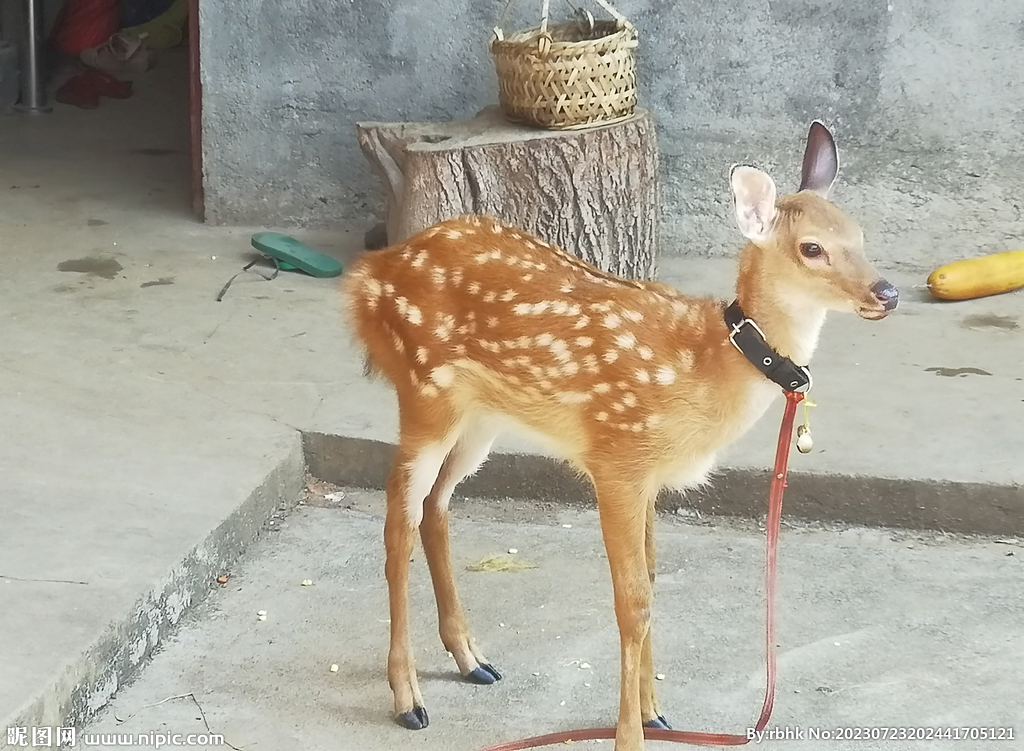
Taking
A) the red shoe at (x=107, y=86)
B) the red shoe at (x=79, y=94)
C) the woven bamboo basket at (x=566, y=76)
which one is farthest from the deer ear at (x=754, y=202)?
the red shoe at (x=107, y=86)

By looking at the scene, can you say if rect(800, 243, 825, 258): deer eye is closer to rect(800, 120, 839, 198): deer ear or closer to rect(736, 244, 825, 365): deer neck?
rect(736, 244, 825, 365): deer neck

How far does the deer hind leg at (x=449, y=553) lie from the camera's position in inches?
128

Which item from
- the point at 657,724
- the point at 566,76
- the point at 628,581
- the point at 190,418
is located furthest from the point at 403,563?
the point at 566,76

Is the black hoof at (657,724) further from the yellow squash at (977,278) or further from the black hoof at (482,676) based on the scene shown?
the yellow squash at (977,278)

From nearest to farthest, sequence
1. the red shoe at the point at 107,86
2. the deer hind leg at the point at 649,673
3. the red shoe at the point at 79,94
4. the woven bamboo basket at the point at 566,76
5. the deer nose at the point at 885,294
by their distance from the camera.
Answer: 1. the deer nose at the point at 885,294
2. the deer hind leg at the point at 649,673
3. the woven bamboo basket at the point at 566,76
4. the red shoe at the point at 79,94
5. the red shoe at the point at 107,86

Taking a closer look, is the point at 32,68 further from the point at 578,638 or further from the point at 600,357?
the point at 600,357

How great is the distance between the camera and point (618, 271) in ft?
18.4

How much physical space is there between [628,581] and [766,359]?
0.55 m

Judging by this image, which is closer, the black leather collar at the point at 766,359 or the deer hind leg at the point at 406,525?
the black leather collar at the point at 766,359

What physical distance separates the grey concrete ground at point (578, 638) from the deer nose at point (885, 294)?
44.4 inches

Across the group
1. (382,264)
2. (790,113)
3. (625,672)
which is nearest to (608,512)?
(625,672)

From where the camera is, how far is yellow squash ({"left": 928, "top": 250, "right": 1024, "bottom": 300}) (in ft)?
18.7

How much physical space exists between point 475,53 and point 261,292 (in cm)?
154

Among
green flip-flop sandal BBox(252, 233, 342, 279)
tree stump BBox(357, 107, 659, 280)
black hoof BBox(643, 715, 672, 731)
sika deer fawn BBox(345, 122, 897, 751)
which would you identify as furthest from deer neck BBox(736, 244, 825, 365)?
green flip-flop sandal BBox(252, 233, 342, 279)
